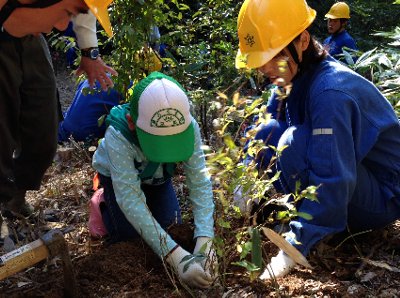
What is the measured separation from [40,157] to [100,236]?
0.59 metres

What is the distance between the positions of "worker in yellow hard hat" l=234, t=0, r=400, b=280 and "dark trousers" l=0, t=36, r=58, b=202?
3.53ft

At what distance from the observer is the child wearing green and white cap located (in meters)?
2.10

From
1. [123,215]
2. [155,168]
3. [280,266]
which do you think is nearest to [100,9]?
[155,168]

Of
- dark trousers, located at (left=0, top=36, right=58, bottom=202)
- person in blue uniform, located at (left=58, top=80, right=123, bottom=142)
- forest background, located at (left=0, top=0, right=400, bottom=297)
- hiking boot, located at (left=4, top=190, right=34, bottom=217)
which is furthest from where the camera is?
person in blue uniform, located at (left=58, top=80, right=123, bottom=142)

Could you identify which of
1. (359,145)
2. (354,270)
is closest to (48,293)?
(354,270)

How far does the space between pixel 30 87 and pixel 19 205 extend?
0.77 metres

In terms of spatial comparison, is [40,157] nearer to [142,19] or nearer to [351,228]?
[142,19]

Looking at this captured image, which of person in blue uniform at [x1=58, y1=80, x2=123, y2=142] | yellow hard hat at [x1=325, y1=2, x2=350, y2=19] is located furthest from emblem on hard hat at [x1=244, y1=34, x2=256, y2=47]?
yellow hard hat at [x1=325, y1=2, x2=350, y2=19]

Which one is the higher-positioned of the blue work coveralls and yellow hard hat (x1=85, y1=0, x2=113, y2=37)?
yellow hard hat (x1=85, y1=0, x2=113, y2=37)

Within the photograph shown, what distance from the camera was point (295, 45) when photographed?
228 cm

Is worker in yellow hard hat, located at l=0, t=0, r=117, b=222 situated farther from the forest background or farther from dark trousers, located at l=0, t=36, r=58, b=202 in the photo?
the forest background

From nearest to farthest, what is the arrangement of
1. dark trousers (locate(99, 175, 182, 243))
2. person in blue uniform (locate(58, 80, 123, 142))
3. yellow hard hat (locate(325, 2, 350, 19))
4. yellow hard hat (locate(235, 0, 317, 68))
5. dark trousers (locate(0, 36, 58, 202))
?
1. yellow hard hat (locate(235, 0, 317, 68))
2. dark trousers (locate(0, 36, 58, 202))
3. dark trousers (locate(99, 175, 182, 243))
4. person in blue uniform (locate(58, 80, 123, 142))
5. yellow hard hat (locate(325, 2, 350, 19))

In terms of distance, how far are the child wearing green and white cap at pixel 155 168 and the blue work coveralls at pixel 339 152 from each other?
39 cm

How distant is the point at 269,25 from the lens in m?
2.19
